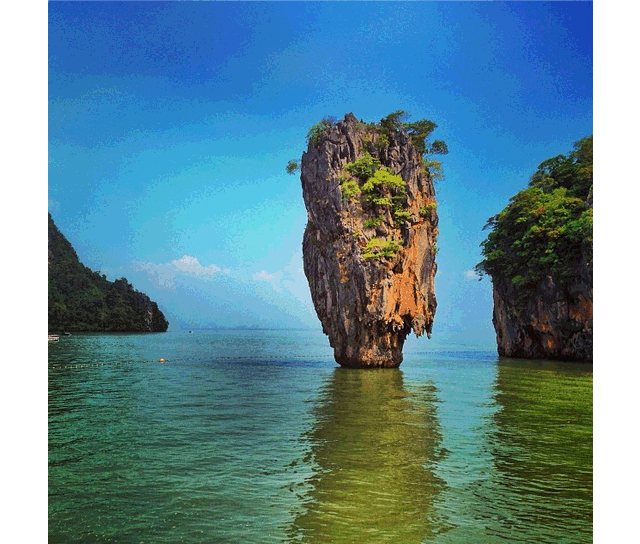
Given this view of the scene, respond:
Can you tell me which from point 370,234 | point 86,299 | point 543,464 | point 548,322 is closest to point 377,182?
point 370,234

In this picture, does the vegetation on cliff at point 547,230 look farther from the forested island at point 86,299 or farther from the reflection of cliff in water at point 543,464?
the forested island at point 86,299

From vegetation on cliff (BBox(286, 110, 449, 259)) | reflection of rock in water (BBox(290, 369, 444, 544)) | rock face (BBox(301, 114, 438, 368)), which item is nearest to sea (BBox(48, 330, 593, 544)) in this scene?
reflection of rock in water (BBox(290, 369, 444, 544))

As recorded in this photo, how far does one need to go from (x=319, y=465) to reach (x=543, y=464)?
10.3 feet

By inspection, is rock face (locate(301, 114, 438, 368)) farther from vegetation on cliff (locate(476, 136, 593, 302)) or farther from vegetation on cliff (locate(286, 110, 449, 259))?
vegetation on cliff (locate(476, 136, 593, 302))

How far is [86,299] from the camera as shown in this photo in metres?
64.2

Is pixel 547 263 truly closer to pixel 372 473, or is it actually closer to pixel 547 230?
pixel 547 230

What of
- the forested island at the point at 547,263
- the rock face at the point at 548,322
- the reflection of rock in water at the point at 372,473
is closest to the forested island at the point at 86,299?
the rock face at the point at 548,322

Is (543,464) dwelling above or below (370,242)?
below

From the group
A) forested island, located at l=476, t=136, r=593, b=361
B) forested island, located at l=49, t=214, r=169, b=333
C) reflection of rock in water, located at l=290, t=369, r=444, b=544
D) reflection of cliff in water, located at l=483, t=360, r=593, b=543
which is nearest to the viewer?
reflection of rock in water, located at l=290, t=369, r=444, b=544

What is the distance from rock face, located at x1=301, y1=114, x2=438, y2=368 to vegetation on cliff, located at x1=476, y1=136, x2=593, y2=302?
6.69 metres

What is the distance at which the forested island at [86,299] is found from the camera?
62125mm

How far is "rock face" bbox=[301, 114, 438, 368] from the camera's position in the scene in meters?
21.2
